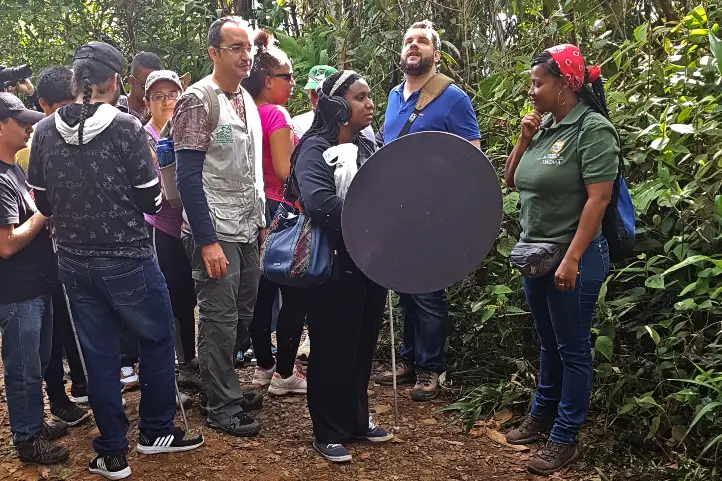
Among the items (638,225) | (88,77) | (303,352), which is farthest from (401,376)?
(88,77)

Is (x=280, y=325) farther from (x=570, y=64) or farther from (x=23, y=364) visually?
(x=570, y=64)

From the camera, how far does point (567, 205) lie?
3293mm

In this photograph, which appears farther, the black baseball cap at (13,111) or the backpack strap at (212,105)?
the backpack strap at (212,105)

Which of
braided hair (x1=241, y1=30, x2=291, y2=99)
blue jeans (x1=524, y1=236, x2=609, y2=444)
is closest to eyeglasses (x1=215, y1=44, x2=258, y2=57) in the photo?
braided hair (x1=241, y1=30, x2=291, y2=99)

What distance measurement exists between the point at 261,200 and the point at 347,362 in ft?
3.48

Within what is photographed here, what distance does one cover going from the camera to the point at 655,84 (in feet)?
14.4

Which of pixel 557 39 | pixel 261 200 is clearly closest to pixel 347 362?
pixel 261 200

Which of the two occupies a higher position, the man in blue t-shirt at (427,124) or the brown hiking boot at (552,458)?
the man in blue t-shirt at (427,124)

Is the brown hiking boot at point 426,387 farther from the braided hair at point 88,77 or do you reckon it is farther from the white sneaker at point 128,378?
the braided hair at point 88,77

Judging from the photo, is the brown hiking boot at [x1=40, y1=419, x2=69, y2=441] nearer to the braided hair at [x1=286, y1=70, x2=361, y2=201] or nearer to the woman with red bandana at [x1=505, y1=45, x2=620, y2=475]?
the braided hair at [x1=286, y1=70, x2=361, y2=201]

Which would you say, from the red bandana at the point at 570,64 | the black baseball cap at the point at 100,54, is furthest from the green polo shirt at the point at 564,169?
the black baseball cap at the point at 100,54

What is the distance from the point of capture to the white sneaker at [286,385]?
4457mm

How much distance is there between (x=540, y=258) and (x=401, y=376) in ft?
5.59

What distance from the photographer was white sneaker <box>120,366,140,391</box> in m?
4.60
